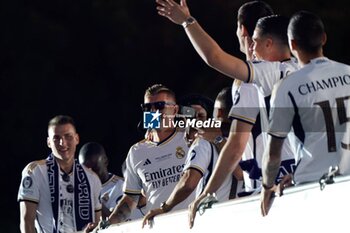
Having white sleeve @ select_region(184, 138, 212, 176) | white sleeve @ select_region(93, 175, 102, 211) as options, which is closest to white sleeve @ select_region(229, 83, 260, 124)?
white sleeve @ select_region(184, 138, 212, 176)

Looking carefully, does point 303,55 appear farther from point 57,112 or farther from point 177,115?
point 57,112

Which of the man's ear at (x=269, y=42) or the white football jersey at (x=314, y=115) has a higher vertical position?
the man's ear at (x=269, y=42)

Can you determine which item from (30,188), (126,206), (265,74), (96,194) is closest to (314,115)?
(265,74)

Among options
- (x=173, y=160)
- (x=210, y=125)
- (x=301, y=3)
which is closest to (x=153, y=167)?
(x=173, y=160)

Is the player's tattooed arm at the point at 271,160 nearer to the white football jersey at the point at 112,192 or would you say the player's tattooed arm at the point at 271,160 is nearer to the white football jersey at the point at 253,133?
the white football jersey at the point at 253,133

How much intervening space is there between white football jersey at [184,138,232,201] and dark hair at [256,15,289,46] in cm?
112

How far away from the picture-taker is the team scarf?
9961 millimetres

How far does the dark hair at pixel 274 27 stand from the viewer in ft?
23.7

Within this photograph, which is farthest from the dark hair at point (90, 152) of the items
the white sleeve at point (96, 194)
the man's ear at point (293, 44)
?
the man's ear at point (293, 44)

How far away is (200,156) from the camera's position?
8.16 meters

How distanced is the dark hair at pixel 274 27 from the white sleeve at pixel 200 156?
3.65 ft

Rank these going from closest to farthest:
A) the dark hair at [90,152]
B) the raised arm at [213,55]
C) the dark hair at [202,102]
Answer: the raised arm at [213,55] < the dark hair at [202,102] < the dark hair at [90,152]

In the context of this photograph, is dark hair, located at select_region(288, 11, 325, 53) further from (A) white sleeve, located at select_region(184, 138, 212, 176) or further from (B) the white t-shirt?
(A) white sleeve, located at select_region(184, 138, 212, 176)

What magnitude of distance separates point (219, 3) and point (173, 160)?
7043mm
